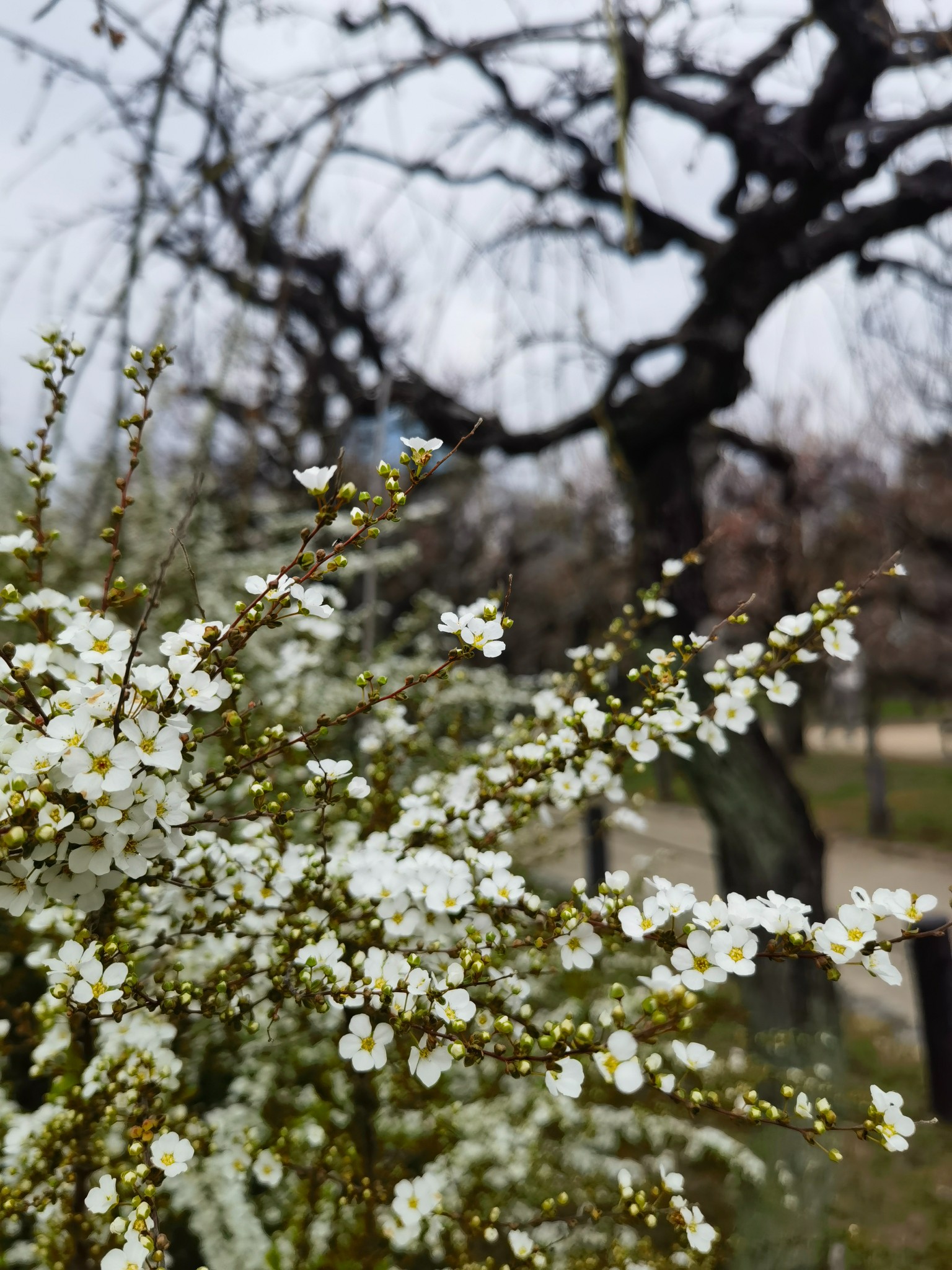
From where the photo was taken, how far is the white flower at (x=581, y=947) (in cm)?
120

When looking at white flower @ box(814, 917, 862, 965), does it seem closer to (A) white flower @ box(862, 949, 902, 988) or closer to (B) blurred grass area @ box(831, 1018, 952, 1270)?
(A) white flower @ box(862, 949, 902, 988)

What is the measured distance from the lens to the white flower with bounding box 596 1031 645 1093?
3.32 ft

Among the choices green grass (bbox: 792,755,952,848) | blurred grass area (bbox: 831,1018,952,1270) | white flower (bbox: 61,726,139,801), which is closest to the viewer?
white flower (bbox: 61,726,139,801)

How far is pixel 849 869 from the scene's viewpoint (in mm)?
11438

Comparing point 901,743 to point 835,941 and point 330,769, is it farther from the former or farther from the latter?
point 330,769

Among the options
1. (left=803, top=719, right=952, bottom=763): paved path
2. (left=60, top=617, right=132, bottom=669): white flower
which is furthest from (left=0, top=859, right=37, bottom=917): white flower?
(left=803, top=719, right=952, bottom=763): paved path

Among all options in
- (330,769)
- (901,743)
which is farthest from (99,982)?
(901,743)

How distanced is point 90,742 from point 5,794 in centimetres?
13

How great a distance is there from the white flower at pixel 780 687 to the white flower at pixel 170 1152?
1263 mm

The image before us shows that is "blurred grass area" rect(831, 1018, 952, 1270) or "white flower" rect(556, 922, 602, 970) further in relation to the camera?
"blurred grass area" rect(831, 1018, 952, 1270)

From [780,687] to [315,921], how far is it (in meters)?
1.03

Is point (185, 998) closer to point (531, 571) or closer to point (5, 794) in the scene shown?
point (5, 794)

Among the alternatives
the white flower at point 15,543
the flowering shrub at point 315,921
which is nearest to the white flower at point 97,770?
the flowering shrub at point 315,921

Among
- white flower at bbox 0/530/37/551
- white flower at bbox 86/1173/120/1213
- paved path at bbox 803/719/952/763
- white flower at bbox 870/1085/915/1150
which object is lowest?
white flower at bbox 86/1173/120/1213
